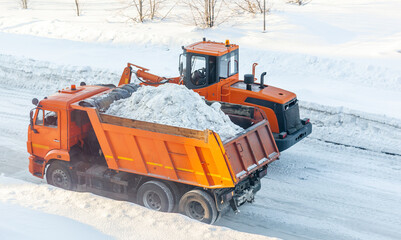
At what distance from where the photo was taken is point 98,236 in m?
8.97

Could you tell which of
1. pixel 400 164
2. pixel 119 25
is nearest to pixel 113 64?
pixel 119 25

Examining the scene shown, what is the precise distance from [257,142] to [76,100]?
3.99 metres

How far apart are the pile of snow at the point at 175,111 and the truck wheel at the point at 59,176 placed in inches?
66.7

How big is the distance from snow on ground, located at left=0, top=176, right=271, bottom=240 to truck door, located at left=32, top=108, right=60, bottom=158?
113cm

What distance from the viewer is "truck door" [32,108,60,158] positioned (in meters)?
11.3

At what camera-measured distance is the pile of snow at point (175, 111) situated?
403 inches

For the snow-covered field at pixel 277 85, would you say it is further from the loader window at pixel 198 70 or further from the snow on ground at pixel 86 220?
the loader window at pixel 198 70

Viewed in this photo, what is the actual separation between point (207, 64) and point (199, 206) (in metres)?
4.59

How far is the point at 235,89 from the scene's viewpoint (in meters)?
13.3

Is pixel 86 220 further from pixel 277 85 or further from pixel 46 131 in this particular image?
pixel 277 85

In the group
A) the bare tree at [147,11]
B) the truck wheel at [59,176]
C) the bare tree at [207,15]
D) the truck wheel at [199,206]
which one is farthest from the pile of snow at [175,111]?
the bare tree at [147,11]

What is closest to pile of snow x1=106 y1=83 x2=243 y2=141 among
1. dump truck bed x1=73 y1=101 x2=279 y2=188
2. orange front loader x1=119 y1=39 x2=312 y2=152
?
dump truck bed x1=73 y1=101 x2=279 y2=188

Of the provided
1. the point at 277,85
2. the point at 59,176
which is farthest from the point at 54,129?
the point at 277,85

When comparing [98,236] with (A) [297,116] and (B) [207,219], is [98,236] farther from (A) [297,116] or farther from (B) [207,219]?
(A) [297,116]
